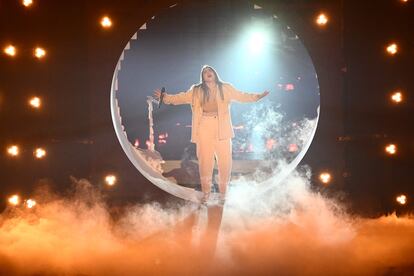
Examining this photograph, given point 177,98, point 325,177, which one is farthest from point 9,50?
point 325,177

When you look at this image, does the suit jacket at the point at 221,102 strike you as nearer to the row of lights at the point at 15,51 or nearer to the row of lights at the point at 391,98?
the row of lights at the point at 391,98

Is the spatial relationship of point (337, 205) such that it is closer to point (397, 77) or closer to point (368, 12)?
point (397, 77)

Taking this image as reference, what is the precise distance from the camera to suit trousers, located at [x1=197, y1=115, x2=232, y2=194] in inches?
173

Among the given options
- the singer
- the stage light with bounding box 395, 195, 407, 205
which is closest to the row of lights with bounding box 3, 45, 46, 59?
the singer

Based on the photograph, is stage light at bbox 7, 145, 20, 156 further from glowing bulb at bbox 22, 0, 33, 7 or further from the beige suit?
the beige suit

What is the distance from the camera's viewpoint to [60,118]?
383 cm

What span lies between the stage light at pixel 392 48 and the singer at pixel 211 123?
4.39ft

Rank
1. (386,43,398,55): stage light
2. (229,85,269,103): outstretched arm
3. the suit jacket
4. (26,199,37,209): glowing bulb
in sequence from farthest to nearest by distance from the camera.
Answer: the suit jacket < (229,85,269,103): outstretched arm < (26,199,37,209): glowing bulb < (386,43,398,55): stage light

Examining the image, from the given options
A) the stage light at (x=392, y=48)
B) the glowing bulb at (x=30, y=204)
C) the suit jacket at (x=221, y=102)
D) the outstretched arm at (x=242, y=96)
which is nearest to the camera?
the stage light at (x=392, y=48)

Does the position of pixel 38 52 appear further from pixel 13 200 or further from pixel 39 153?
pixel 13 200

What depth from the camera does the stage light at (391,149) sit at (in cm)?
380

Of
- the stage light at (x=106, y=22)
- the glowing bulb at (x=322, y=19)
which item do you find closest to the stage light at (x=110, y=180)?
Result: the stage light at (x=106, y=22)

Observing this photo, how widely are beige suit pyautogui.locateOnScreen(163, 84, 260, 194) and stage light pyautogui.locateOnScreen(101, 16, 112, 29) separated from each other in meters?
1.03

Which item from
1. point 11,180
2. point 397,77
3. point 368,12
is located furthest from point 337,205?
point 11,180
